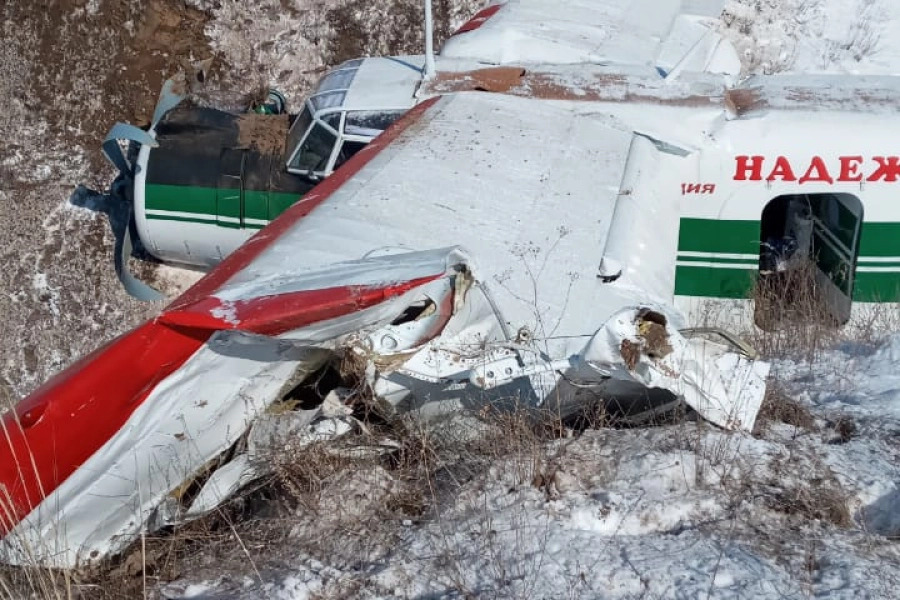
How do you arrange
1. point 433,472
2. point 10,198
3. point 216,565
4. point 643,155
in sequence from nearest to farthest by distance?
point 216,565
point 433,472
point 643,155
point 10,198

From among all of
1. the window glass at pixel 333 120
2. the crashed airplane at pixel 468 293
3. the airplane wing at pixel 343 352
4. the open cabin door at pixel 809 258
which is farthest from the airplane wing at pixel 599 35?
the airplane wing at pixel 343 352

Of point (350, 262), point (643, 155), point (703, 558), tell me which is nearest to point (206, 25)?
point (643, 155)

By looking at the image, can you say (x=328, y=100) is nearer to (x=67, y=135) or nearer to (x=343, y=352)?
(x=343, y=352)

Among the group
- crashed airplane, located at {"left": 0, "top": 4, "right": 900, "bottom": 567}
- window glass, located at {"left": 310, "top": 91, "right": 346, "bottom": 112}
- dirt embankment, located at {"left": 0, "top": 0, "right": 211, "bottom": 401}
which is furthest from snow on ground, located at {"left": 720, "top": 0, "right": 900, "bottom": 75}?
dirt embankment, located at {"left": 0, "top": 0, "right": 211, "bottom": 401}

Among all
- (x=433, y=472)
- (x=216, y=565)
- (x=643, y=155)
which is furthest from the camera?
(x=643, y=155)

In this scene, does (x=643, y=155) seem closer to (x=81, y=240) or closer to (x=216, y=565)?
(x=216, y=565)
